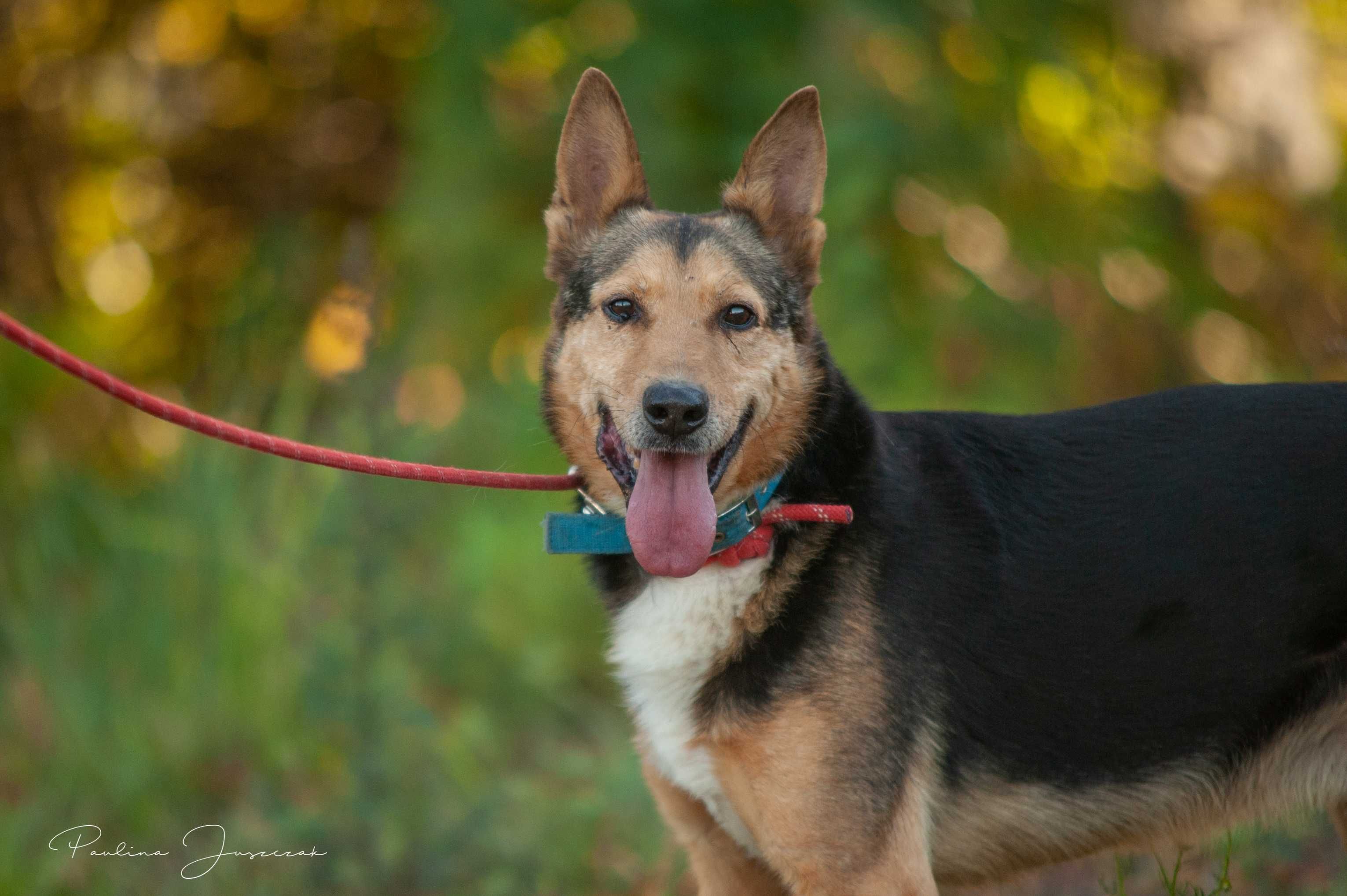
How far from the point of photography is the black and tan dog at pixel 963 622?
2.90 metres

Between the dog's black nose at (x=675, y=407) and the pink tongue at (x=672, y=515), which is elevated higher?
the dog's black nose at (x=675, y=407)

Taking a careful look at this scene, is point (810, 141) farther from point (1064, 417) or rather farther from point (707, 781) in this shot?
point (707, 781)

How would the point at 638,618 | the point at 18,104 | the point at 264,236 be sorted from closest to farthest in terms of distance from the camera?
the point at 638,618
the point at 264,236
the point at 18,104

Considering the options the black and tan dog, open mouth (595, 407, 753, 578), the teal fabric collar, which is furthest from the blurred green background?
open mouth (595, 407, 753, 578)

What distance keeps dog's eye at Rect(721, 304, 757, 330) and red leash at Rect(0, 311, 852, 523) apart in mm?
550

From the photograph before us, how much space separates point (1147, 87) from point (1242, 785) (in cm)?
604

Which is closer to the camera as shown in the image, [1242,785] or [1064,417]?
[1242,785]

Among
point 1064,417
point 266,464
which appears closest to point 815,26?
point 266,464

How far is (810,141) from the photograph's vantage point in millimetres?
3426

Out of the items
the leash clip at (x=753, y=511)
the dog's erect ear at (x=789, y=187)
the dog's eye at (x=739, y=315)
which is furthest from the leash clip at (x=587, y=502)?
the dog's erect ear at (x=789, y=187)

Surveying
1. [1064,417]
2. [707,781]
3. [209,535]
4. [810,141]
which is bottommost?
[209,535]

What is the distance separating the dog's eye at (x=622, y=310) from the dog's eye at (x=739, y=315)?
249mm

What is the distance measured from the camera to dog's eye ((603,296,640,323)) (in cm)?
331

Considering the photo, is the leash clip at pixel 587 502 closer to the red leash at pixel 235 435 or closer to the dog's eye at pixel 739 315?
the red leash at pixel 235 435
